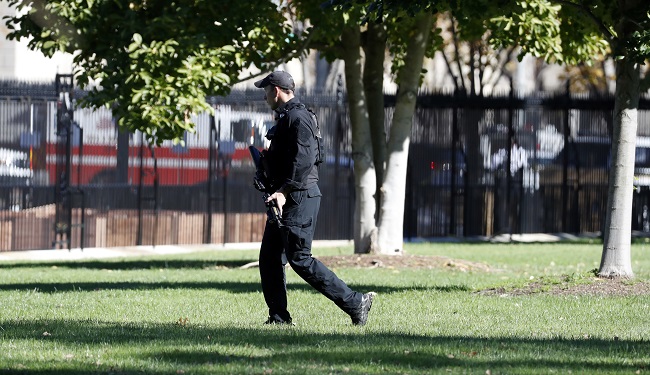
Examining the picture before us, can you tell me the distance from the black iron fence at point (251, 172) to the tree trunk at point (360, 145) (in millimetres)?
4385

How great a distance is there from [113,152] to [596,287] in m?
10.2

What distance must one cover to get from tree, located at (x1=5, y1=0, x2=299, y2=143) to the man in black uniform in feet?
17.9

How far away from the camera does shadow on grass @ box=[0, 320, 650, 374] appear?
693cm

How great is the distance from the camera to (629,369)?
23.2 ft

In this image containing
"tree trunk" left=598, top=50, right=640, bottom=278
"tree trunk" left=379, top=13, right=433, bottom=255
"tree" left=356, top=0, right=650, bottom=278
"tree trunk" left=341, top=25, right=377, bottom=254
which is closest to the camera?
"tree" left=356, top=0, right=650, bottom=278

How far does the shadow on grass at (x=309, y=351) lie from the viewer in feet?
22.7

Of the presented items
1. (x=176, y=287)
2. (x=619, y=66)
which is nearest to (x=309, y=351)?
(x=176, y=287)

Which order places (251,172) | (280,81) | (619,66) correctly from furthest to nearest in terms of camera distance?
(251,172) < (619,66) < (280,81)

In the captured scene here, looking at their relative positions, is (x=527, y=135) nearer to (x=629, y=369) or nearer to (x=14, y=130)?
(x=14, y=130)

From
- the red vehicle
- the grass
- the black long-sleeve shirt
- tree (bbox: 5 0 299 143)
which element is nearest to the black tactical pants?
the black long-sleeve shirt

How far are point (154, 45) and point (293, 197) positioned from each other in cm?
610

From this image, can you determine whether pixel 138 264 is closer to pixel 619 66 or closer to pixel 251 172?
pixel 251 172

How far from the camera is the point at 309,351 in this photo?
24.5 feet

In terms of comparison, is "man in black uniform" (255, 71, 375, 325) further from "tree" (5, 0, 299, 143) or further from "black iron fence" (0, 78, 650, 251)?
"black iron fence" (0, 78, 650, 251)
